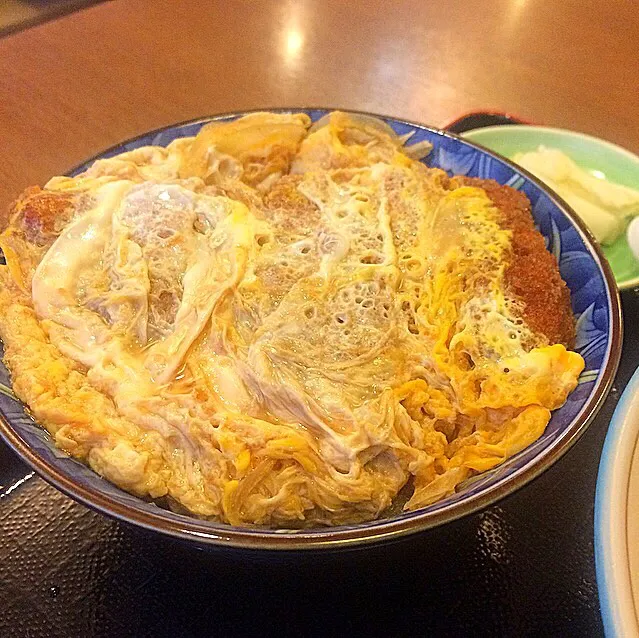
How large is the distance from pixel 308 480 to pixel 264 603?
0.24m

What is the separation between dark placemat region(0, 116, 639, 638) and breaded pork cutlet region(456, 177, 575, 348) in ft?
0.84

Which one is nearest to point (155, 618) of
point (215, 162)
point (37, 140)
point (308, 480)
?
point (308, 480)

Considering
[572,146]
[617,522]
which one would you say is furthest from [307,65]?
[617,522]

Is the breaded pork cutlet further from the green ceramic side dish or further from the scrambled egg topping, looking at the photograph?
the green ceramic side dish

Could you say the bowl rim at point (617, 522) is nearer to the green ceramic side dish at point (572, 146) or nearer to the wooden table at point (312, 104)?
the wooden table at point (312, 104)

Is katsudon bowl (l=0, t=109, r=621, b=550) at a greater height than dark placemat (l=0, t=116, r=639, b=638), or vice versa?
katsudon bowl (l=0, t=109, r=621, b=550)

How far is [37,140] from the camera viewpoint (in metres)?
1.80

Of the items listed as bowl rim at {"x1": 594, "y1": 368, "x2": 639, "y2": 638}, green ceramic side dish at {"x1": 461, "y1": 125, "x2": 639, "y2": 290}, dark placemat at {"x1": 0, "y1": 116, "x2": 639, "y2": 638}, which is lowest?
dark placemat at {"x1": 0, "y1": 116, "x2": 639, "y2": 638}

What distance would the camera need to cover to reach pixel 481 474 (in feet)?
2.86

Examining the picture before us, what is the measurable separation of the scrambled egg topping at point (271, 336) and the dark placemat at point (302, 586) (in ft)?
0.44

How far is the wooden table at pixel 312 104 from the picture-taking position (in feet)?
3.15

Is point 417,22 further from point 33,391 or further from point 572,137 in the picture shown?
point 33,391

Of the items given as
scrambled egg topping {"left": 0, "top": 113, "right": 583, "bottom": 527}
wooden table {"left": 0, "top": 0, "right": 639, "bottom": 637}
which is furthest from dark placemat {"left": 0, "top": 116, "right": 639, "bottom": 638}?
scrambled egg topping {"left": 0, "top": 113, "right": 583, "bottom": 527}

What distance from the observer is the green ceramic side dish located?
1.75 metres
